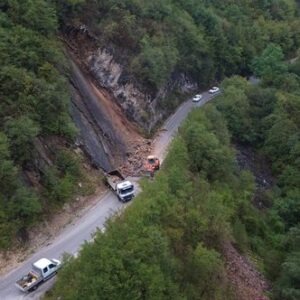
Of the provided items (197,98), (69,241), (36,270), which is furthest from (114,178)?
(197,98)

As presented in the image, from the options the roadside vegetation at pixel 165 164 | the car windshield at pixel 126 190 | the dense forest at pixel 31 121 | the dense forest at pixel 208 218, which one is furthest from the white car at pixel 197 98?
the car windshield at pixel 126 190

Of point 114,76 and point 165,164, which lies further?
point 114,76

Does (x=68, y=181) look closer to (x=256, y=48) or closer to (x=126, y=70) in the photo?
(x=126, y=70)

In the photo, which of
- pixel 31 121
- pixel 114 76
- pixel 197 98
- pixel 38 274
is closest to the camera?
pixel 38 274

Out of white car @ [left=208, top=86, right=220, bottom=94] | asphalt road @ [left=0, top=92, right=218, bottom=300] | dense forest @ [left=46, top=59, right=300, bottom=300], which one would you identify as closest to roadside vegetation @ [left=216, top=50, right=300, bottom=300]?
dense forest @ [left=46, top=59, right=300, bottom=300]

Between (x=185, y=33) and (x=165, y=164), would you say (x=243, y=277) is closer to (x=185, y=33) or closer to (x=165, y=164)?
(x=165, y=164)

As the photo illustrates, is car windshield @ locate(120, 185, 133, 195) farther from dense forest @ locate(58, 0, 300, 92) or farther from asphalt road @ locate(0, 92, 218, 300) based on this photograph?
dense forest @ locate(58, 0, 300, 92)

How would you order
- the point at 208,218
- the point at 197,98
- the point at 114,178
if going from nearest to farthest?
the point at 208,218, the point at 114,178, the point at 197,98
